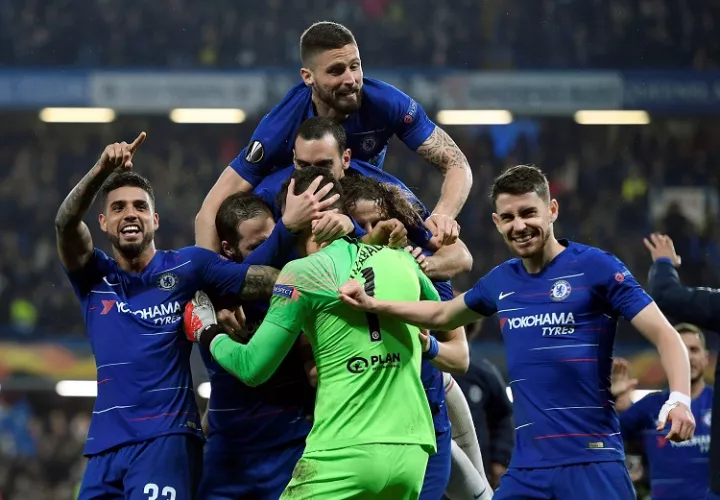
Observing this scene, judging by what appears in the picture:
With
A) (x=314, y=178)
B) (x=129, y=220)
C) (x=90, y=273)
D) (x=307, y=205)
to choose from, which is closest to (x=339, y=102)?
(x=314, y=178)

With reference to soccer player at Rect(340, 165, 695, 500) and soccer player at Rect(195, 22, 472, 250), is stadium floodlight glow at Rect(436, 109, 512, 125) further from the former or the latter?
soccer player at Rect(340, 165, 695, 500)

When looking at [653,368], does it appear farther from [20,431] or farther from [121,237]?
[121,237]

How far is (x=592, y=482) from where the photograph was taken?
4.66 m

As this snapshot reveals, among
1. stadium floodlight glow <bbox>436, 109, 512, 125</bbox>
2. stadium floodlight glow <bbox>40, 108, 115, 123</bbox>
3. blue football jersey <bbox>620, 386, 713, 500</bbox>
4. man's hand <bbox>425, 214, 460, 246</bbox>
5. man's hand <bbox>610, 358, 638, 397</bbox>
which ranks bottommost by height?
blue football jersey <bbox>620, 386, 713, 500</bbox>

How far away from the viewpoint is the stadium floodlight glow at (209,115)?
2269 cm

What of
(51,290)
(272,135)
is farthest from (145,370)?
(51,290)

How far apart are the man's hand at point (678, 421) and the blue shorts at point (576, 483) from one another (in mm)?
515

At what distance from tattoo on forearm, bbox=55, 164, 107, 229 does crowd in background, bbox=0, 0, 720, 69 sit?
1821 cm

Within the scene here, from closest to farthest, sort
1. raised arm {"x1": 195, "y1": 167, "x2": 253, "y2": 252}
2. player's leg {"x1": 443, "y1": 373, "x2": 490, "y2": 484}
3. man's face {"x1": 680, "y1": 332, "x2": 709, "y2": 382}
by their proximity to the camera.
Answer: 1. raised arm {"x1": 195, "y1": 167, "x2": 253, "y2": 252}
2. player's leg {"x1": 443, "y1": 373, "x2": 490, "y2": 484}
3. man's face {"x1": 680, "y1": 332, "x2": 709, "y2": 382}

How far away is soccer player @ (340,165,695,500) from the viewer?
4684mm

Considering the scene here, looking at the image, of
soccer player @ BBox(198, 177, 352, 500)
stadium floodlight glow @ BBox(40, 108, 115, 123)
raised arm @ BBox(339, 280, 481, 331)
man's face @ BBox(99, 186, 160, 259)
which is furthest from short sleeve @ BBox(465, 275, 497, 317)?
stadium floodlight glow @ BBox(40, 108, 115, 123)

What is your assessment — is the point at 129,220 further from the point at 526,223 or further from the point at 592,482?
the point at 592,482

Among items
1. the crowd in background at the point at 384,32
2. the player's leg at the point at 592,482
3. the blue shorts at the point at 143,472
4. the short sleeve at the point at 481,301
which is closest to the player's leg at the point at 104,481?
the blue shorts at the point at 143,472

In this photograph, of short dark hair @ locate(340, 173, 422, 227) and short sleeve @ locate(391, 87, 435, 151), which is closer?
short dark hair @ locate(340, 173, 422, 227)
